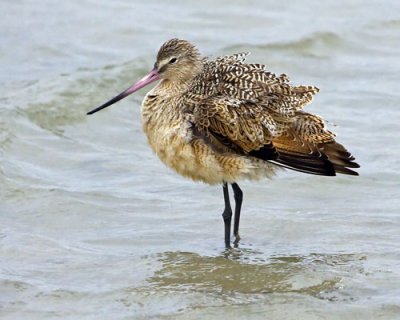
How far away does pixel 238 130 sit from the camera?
781 cm

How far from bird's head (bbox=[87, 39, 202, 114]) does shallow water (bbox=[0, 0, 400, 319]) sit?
1178 millimetres

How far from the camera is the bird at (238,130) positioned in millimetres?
7824

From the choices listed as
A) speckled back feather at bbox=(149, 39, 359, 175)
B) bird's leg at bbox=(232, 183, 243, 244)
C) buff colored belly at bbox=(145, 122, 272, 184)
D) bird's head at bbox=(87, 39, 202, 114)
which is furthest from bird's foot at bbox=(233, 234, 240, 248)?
bird's head at bbox=(87, 39, 202, 114)

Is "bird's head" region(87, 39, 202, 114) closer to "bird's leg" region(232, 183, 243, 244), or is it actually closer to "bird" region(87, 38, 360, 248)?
"bird" region(87, 38, 360, 248)

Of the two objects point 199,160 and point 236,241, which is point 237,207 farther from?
point 199,160

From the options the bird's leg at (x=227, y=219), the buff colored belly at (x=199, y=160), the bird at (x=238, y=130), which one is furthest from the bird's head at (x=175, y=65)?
the bird's leg at (x=227, y=219)

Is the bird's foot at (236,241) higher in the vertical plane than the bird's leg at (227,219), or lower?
lower

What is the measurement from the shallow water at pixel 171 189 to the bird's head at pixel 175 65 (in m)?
1.18

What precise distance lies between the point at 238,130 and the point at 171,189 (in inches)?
74.1

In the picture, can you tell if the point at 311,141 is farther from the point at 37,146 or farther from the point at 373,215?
the point at 37,146

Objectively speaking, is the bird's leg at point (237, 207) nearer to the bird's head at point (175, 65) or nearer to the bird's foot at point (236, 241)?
the bird's foot at point (236, 241)

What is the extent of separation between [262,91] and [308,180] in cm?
185

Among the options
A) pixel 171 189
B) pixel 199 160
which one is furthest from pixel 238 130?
pixel 171 189

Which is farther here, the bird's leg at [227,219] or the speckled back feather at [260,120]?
the bird's leg at [227,219]
